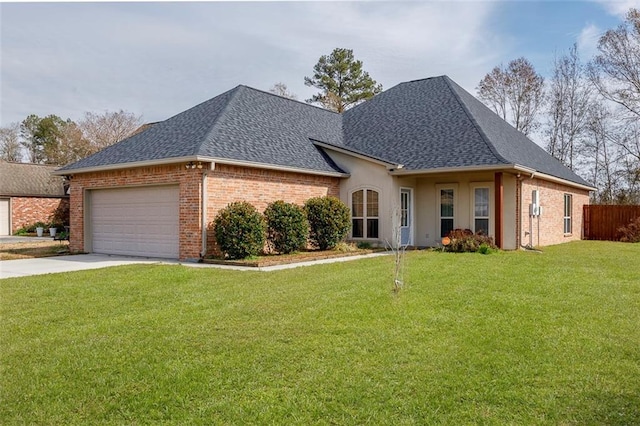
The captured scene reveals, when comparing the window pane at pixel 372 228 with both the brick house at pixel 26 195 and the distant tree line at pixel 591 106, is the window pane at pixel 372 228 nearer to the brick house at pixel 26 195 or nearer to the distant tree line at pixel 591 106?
the brick house at pixel 26 195

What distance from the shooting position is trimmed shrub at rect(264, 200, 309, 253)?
1341 cm

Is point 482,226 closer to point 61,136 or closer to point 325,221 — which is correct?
point 325,221

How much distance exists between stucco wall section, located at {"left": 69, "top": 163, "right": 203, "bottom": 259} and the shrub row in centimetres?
71

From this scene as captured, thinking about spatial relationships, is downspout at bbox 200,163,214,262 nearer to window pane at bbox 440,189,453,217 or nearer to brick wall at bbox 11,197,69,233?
window pane at bbox 440,189,453,217

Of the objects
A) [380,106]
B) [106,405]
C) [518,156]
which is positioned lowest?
[106,405]

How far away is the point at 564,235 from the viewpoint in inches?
862

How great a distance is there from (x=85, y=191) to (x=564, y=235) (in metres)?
20.4

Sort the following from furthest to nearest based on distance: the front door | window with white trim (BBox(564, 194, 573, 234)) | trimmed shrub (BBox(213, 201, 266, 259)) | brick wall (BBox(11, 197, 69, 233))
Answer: brick wall (BBox(11, 197, 69, 233)), window with white trim (BBox(564, 194, 573, 234)), the front door, trimmed shrub (BBox(213, 201, 266, 259))

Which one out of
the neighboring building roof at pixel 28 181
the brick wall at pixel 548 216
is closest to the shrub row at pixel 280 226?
the brick wall at pixel 548 216

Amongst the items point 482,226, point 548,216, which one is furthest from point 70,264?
point 548,216

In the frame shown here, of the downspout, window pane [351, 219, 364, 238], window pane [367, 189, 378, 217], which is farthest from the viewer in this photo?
window pane [351, 219, 364, 238]

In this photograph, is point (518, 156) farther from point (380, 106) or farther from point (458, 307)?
point (458, 307)

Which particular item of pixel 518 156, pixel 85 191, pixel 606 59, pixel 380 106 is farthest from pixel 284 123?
pixel 606 59

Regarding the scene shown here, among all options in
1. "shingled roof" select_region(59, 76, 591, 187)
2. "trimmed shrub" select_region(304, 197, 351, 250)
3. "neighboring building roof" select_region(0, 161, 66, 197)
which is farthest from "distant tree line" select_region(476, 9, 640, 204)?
"neighboring building roof" select_region(0, 161, 66, 197)
